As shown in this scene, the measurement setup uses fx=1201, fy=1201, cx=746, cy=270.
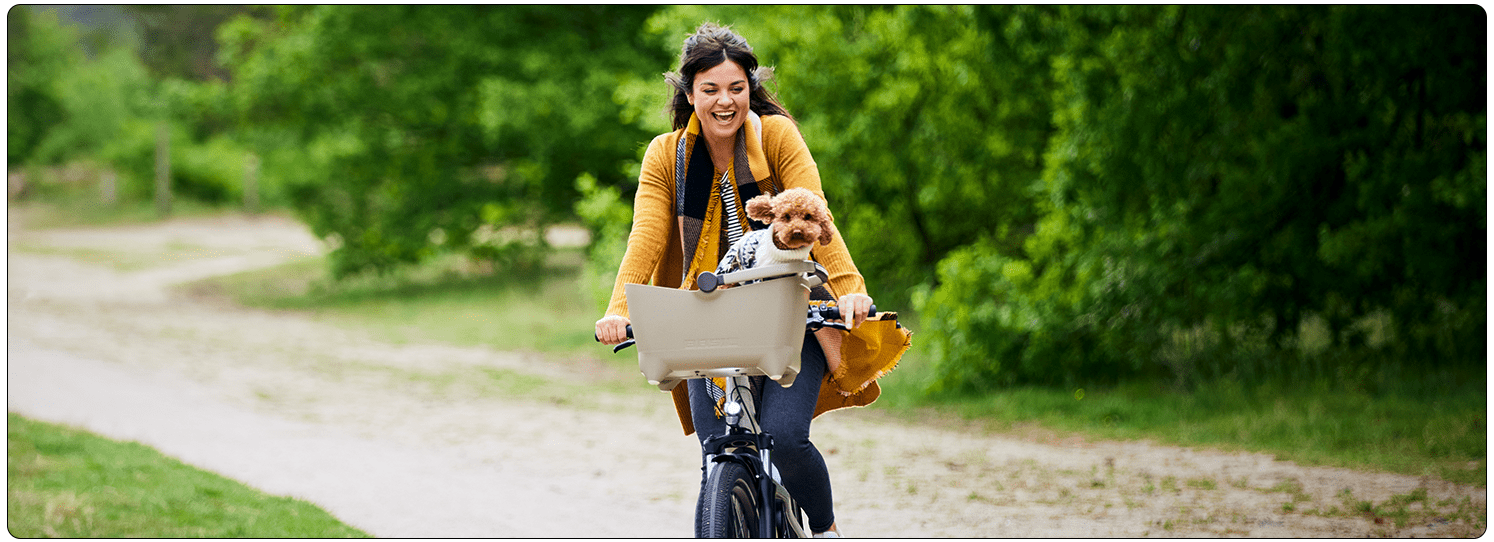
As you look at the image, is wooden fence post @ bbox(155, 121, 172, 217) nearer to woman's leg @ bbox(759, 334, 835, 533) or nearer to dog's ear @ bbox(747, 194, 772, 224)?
woman's leg @ bbox(759, 334, 835, 533)

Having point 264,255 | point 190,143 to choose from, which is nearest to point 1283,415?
point 264,255

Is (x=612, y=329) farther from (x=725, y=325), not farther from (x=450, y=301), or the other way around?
(x=450, y=301)

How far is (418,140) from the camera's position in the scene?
71.5ft

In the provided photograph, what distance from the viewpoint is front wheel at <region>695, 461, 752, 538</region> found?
3131 millimetres

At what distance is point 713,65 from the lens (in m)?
3.35

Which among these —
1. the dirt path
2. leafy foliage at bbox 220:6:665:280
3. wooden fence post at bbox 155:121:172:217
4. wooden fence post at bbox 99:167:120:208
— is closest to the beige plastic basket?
the dirt path

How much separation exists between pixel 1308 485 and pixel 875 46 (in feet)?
22.3

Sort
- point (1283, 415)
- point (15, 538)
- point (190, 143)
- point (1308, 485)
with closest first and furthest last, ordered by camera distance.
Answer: point (15, 538) < point (1308, 485) < point (1283, 415) < point (190, 143)

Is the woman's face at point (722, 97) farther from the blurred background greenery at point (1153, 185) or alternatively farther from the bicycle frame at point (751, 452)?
the blurred background greenery at point (1153, 185)

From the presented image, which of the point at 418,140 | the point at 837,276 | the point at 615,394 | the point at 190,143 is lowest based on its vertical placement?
the point at 837,276

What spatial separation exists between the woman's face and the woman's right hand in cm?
63

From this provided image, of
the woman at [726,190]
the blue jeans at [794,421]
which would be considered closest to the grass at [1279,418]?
the blue jeans at [794,421]

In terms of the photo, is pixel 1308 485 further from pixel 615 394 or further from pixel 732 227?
pixel 615 394

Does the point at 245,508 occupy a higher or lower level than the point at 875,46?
lower
